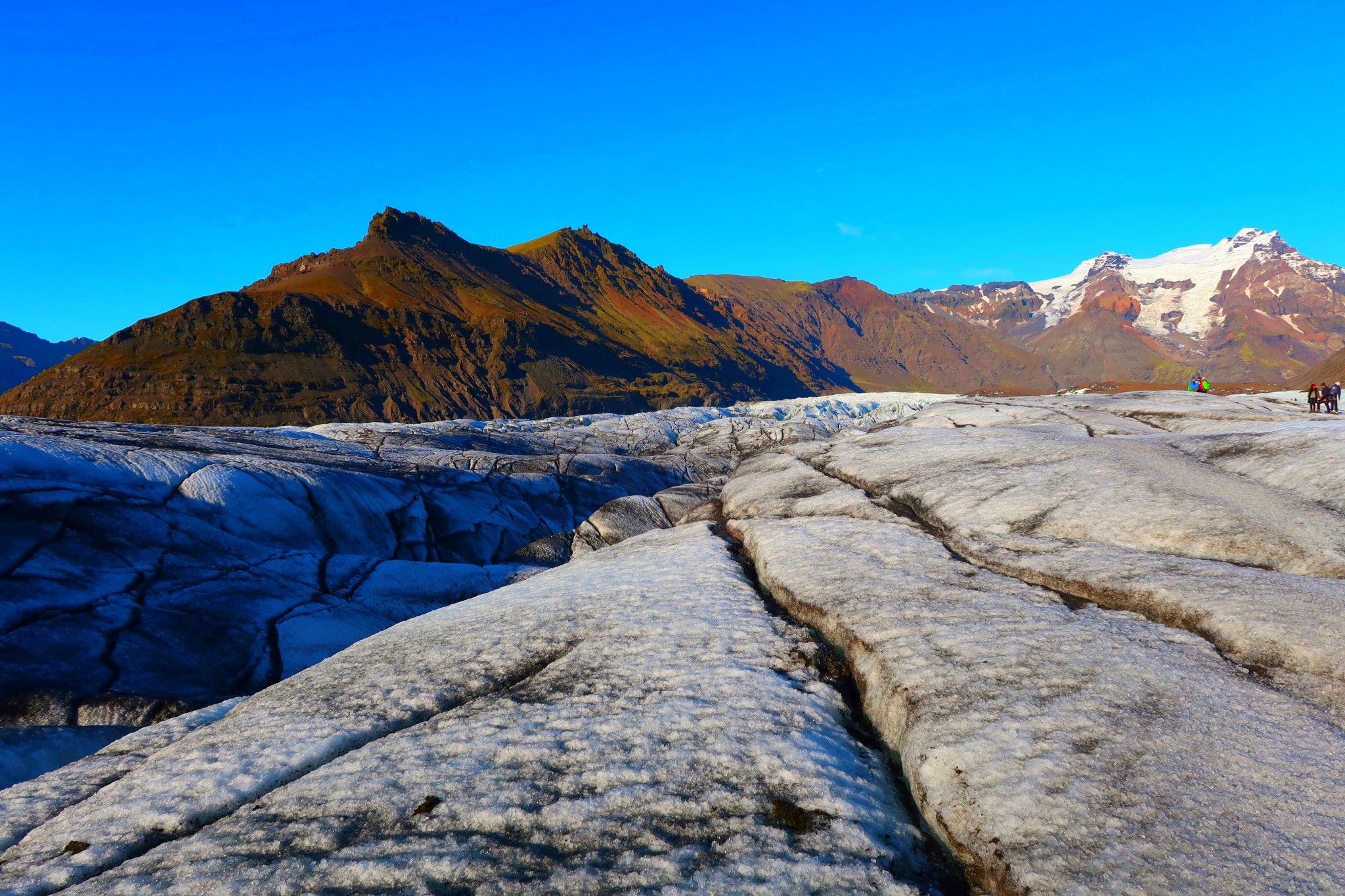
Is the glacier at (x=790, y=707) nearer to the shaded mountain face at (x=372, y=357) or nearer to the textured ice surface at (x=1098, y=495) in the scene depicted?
the textured ice surface at (x=1098, y=495)

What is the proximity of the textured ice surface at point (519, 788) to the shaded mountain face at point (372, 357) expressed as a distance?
11545cm

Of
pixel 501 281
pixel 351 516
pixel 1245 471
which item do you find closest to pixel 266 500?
pixel 351 516

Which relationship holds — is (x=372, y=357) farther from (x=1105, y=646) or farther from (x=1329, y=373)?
(x=1329, y=373)

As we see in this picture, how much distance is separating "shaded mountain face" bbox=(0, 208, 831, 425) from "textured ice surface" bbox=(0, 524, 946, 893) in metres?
115

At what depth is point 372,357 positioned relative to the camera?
128500 millimetres

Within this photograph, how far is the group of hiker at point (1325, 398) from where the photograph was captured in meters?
24.6

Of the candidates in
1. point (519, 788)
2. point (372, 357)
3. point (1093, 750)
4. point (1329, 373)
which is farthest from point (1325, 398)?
point (1329, 373)

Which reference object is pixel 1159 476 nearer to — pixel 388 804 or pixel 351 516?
pixel 388 804

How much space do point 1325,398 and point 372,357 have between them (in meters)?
135

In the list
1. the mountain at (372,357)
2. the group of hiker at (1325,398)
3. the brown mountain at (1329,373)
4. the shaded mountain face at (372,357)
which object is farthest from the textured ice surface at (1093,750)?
the brown mountain at (1329,373)

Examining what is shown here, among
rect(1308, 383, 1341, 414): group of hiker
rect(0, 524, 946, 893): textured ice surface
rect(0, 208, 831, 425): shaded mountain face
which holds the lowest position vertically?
rect(0, 524, 946, 893): textured ice surface

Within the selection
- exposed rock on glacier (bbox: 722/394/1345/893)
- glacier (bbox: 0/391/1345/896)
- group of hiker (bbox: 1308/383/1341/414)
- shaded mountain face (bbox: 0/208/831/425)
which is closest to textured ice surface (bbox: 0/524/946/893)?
glacier (bbox: 0/391/1345/896)

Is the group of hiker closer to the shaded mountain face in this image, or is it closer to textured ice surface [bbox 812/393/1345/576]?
textured ice surface [bbox 812/393/1345/576]

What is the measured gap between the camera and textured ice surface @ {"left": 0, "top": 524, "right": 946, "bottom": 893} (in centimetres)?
372
